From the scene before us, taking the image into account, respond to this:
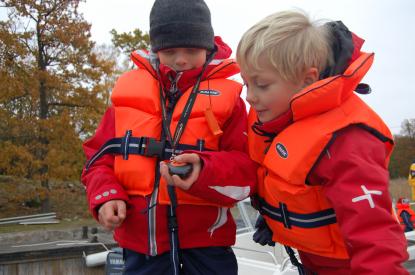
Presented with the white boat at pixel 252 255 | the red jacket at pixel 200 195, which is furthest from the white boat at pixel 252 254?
the red jacket at pixel 200 195

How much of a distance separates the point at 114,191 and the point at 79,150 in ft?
43.2

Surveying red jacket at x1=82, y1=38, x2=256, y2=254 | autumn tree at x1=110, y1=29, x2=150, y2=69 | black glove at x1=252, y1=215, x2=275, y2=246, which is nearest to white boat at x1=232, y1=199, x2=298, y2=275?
black glove at x1=252, y1=215, x2=275, y2=246

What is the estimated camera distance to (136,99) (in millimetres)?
2291

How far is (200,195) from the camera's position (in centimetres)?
196

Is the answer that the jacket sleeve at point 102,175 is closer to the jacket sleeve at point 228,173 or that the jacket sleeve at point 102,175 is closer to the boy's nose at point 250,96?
the jacket sleeve at point 228,173

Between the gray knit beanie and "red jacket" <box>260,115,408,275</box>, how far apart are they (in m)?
0.91

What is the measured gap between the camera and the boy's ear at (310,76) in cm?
185

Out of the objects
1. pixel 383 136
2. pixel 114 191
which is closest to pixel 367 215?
pixel 383 136

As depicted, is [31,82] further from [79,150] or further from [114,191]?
[114,191]

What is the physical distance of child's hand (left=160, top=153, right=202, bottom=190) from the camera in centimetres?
183

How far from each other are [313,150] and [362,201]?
26cm

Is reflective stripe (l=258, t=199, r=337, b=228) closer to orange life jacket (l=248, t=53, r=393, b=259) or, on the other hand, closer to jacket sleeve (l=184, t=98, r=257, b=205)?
orange life jacket (l=248, t=53, r=393, b=259)

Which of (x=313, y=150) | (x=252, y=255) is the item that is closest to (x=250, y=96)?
(x=313, y=150)

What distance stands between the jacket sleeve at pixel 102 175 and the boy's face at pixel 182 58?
15.1 inches
